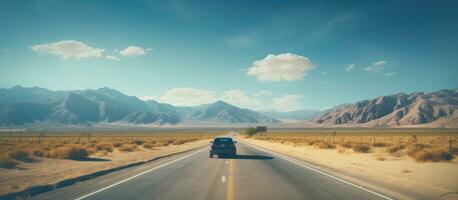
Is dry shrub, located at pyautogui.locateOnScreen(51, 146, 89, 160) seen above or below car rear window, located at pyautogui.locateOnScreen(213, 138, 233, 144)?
below

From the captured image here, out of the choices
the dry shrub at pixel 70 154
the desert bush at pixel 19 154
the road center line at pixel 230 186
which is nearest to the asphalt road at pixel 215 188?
the road center line at pixel 230 186

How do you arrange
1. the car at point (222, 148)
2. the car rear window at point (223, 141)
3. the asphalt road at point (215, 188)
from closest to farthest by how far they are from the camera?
the asphalt road at point (215, 188) < the car at point (222, 148) < the car rear window at point (223, 141)

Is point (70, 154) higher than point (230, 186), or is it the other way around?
point (70, 154)

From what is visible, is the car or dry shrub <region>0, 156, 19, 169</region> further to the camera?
the car

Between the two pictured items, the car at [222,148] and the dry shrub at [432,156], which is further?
the car at [222,148]

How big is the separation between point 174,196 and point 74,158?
1926cm

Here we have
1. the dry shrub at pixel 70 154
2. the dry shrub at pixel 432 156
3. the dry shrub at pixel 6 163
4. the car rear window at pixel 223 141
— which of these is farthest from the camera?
the car rear window at pixel 223 141

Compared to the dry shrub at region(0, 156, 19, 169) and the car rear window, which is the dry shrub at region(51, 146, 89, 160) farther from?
the car rear window

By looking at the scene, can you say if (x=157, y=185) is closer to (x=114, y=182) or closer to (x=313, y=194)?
(x=114, y=182)

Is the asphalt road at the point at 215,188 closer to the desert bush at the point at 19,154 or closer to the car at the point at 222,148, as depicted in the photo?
the car at the point at 222,148

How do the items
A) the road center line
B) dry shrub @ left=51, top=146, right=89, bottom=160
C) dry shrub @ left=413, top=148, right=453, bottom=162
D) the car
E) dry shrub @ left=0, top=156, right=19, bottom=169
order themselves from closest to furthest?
the road center line
dry shrub @ left=0, top=156, right=19, bottom=169
dry shrub @ left=413, top=148, right=453, bottom=162
dry shrub @ left=51, top=146, right=89, bottom=160
the car

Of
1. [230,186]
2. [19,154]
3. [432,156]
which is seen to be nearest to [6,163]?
[19,154]

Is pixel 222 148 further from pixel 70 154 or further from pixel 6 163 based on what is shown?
pixel 6 163

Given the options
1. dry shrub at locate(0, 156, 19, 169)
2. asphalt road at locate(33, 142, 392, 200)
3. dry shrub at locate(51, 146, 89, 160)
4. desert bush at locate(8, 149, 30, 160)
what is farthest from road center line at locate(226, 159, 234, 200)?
desert bush at locate(8, 149, 30, 160)
